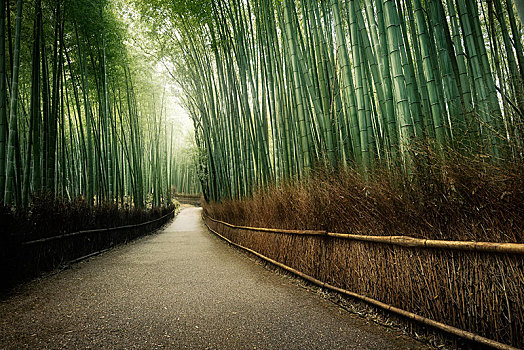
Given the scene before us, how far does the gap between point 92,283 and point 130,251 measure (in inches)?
76.8

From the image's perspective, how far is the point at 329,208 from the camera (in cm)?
206

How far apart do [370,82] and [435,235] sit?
1572mm

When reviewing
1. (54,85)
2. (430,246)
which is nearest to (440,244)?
(430,246)

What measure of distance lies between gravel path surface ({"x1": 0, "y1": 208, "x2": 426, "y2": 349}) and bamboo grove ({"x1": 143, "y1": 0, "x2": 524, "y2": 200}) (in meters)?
0.89

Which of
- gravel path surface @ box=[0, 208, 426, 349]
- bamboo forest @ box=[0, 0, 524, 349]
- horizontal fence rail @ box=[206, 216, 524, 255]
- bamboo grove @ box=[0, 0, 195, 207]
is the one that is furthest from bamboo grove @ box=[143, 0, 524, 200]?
bamboo grove @ box=[0, 0, 195, 207]

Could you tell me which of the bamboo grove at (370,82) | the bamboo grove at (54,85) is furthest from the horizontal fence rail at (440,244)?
the bamboo grove at (54,85)

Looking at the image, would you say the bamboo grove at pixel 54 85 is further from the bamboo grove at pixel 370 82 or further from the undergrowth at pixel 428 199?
the undergrowth at pixel 428 199

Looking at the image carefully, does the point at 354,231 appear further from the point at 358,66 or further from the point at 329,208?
the point at 358,66

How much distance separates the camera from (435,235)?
1.29 m

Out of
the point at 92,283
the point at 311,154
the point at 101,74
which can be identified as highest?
the point at 101,74

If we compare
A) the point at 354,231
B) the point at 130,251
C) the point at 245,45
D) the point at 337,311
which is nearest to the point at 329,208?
the point at 354,231

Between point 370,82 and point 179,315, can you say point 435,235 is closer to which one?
point 179,315

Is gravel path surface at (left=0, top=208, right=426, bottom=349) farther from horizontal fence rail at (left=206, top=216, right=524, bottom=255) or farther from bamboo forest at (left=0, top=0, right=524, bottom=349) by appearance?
horizontal fence rail at (left=206, top=216, right=524, bottom=255)

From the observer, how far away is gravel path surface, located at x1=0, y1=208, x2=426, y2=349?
137cm
